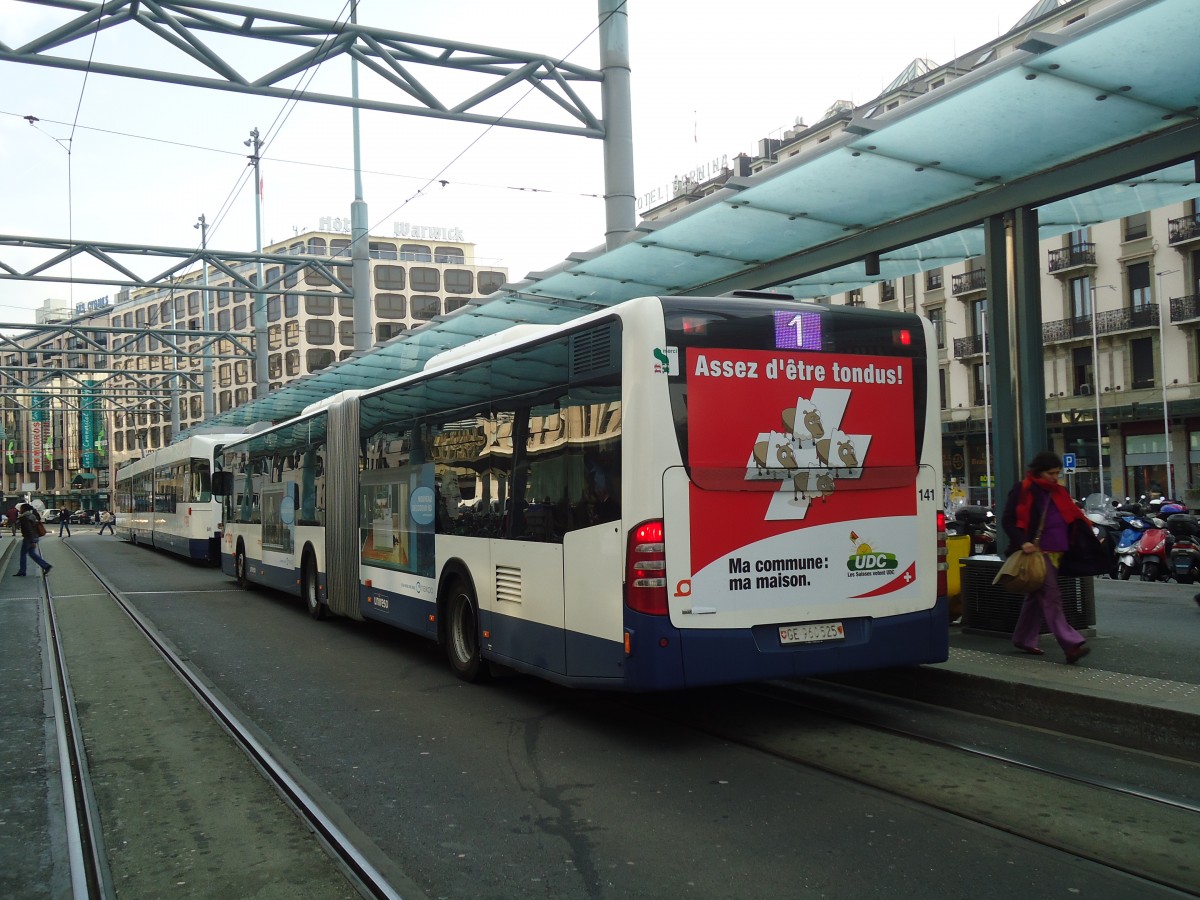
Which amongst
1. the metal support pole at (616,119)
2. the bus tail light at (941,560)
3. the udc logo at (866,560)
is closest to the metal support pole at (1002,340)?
the bus tail light at (941,560)

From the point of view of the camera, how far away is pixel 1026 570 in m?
8.02

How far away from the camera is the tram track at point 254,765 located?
447cm

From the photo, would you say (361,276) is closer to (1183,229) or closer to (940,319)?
(1183,229)

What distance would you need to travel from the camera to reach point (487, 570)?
852 cm

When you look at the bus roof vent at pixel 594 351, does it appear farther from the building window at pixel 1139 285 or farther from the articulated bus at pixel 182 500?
the building window at pixel 1139 285

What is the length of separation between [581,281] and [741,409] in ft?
20.5

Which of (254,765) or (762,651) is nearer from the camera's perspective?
(254,765)

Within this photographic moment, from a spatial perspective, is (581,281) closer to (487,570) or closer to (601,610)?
(487,570)

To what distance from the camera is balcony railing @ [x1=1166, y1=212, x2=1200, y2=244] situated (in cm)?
4253

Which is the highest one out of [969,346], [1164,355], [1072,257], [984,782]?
[1072,257]

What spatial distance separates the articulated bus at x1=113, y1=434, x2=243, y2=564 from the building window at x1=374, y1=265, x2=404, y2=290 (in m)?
67.6

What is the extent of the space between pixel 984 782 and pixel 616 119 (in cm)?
781

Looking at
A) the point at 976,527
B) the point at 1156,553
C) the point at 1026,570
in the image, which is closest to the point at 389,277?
the point at 1156,553

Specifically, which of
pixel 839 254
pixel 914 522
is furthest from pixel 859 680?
pixel 839 254
